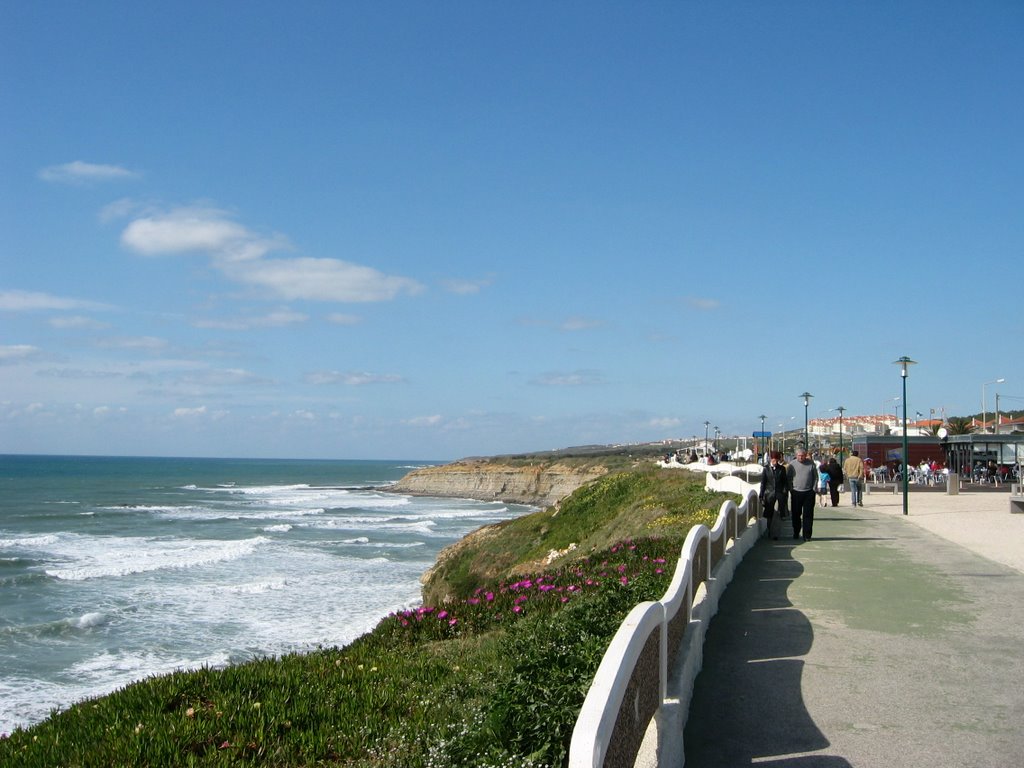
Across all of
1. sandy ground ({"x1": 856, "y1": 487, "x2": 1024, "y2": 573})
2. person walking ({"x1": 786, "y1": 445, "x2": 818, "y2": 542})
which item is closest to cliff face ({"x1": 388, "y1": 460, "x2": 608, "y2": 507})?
sandy ground ({"x1": 856, "y1": 487, "x2": 1024, "y2": 573})

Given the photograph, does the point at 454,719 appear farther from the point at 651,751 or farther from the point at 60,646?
the point at 60,646

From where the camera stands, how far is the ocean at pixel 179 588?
57.8 feet

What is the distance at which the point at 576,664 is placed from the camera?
600cm

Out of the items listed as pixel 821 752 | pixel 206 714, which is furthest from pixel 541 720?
pixel 206 714

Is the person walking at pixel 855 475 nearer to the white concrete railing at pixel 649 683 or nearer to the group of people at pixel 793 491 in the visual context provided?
the group of people at pixel 793 491

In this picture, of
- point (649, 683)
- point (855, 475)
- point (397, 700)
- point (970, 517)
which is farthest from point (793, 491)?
point (649, 683)

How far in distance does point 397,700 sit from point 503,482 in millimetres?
93277

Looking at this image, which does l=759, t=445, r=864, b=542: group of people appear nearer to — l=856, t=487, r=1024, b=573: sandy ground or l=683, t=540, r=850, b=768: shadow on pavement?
l=856, t=487, r=1024, b=573: sandy ground

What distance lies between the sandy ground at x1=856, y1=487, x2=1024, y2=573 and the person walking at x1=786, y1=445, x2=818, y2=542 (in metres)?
2.67

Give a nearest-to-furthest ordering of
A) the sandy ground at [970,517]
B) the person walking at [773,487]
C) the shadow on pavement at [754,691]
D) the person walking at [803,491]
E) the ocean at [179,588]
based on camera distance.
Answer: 1. the shadow on pavement at [754,691]
2. the sandy ground at [970,517]
3. the person walking at [803,491]
4. the ocean at [179,588]
5. the person walking at [773,487]

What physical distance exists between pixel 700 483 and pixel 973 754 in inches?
942

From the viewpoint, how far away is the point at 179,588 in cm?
2742

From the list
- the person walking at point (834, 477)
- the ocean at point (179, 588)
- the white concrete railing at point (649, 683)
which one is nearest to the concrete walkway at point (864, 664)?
the white concrete railing at point (649, 683)

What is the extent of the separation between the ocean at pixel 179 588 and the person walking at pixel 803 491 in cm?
872
